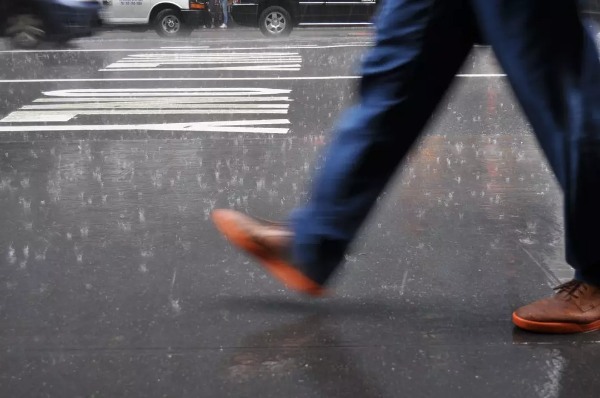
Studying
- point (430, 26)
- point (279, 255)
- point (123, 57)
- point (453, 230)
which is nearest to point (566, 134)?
point (430, 26)

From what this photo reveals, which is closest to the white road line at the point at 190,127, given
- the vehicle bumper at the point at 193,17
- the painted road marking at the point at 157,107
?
the painted road marking at the point at 157,107

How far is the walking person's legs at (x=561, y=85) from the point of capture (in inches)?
95.7

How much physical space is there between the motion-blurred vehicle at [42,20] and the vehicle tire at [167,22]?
55.4ft

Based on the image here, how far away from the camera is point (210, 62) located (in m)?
12.9

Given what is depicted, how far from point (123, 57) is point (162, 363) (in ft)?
38.7

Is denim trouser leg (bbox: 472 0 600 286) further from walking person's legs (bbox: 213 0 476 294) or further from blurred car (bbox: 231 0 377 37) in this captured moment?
blurred car (bbox: 231 0 377 37)

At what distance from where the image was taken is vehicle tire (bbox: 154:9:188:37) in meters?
19.7

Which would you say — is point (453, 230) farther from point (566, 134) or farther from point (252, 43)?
point (252, 43)

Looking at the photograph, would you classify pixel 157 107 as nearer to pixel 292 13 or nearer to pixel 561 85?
pixel 561 85

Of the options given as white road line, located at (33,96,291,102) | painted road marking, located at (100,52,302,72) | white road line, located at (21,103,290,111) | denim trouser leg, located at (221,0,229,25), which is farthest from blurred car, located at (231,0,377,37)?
white road line, located at (21,103,290,111)

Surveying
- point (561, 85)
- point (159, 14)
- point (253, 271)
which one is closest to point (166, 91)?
point (253, 271)

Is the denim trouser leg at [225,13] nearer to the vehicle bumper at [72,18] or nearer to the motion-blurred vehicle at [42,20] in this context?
the vehicle bumper at [72,18]

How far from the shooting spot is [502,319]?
295 centimetres

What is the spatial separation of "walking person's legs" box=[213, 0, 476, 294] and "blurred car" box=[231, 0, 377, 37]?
55.1ft
